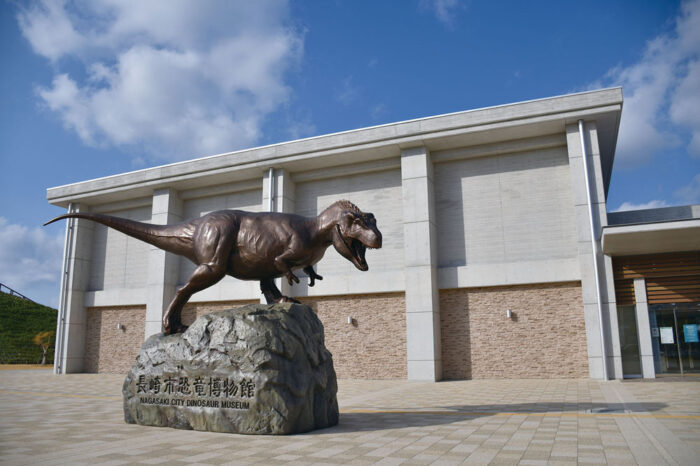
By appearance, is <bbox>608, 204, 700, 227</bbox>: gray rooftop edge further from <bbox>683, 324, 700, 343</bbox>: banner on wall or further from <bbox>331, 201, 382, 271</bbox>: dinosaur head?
<bbox>331, 201, 382, 271</bbox>: dinosaur head

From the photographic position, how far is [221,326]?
7.01 metres

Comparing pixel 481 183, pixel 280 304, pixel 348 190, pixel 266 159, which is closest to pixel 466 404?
pixel 280 304

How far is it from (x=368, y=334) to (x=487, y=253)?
16.4 ft

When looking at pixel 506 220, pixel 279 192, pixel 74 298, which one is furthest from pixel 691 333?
pixel 74 298

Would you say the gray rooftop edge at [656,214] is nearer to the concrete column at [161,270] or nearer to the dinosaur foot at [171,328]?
the dinosaur foot at [171,328]

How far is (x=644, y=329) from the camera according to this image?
49.6 feet

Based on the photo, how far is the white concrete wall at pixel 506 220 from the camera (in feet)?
53.1

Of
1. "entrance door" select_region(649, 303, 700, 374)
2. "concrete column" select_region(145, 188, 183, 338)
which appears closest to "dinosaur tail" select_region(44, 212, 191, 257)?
"concrete column" select_region(145, 188, 183, 338)

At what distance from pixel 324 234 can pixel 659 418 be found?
5581 millimetres

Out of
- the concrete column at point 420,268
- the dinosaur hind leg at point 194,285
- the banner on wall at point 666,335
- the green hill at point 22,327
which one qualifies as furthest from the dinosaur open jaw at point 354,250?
the green hill at point 22,327

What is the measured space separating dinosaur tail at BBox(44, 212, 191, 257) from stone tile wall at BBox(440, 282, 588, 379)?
36.3ft

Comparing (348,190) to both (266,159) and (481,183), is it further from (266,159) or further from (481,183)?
(481,183)

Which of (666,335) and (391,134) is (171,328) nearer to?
(391,134)

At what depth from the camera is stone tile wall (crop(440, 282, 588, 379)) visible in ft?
51.0
